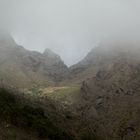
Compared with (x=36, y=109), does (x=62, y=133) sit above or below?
below

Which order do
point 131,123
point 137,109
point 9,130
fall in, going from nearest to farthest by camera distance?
point 9,130 < point 131,123 < point 137,109

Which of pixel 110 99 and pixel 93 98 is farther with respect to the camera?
pixel 93 98

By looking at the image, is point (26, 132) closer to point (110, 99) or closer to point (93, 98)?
point (110, 99)

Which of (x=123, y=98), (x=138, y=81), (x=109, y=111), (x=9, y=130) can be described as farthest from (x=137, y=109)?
(x=9, y=130)

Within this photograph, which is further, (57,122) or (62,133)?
(57,122)

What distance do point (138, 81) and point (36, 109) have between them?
534ft

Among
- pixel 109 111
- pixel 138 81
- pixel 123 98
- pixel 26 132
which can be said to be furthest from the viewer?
pixel 138 81

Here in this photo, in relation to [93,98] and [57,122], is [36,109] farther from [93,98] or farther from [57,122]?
[93,98]

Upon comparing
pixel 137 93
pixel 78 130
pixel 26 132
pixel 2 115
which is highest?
pixel 2 115

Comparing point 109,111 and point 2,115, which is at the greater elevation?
point 2,115

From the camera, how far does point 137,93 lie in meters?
166

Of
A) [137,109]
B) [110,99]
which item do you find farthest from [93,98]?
[137,109]

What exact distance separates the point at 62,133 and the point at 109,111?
419ft

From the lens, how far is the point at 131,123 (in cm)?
11631
